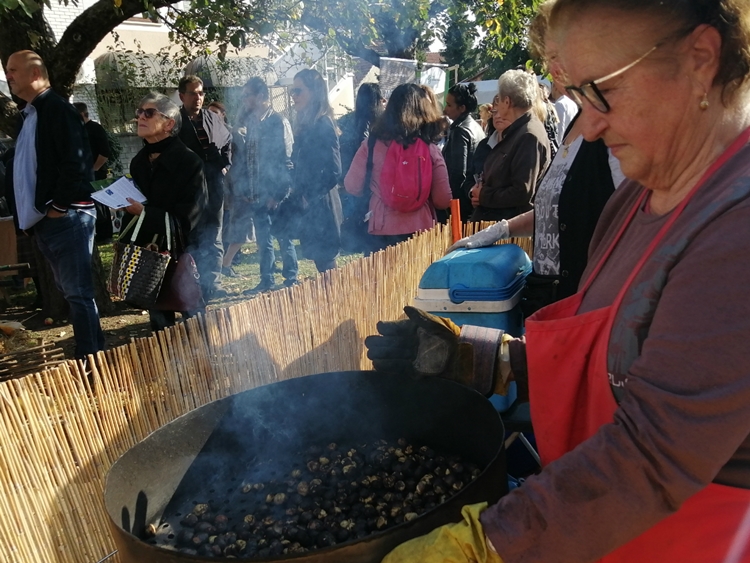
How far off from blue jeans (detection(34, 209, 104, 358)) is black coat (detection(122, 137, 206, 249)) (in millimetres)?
476

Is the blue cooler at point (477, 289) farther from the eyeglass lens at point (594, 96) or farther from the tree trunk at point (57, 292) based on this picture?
the tree trunk at point (57, 292)

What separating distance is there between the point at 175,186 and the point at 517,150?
99.7 inches

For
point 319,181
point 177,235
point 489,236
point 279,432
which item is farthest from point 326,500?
point 319,181

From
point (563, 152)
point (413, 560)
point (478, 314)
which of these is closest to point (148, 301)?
point (478, 314)

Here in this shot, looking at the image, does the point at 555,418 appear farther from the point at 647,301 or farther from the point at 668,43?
the point at 668,43

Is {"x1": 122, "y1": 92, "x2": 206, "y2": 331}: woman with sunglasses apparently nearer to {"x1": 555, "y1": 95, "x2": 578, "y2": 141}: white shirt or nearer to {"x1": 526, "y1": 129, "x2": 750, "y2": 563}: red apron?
{"x1": 555, "y1": 95, "x2": 578, "y2": 141}: white shirt

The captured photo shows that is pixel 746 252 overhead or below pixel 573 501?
overhead

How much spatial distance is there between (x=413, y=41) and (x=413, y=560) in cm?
794

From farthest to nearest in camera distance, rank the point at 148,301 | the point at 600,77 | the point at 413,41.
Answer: the point at 413,41 < the point at 148,301 < the point at 600,77

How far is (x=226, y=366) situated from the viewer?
9.57ft

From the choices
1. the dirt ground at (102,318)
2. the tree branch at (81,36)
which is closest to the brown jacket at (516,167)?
the dirt ground at (102,318)

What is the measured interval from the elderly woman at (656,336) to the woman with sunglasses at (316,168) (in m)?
4.58

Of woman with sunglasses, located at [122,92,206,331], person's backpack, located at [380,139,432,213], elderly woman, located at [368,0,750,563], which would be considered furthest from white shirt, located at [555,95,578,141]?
elderly woman, located at [368,0,750,563]

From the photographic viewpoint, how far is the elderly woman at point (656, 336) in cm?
95
